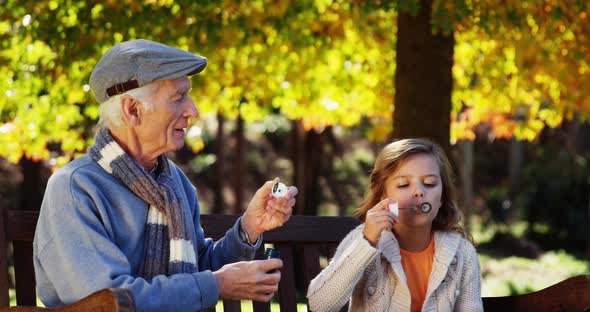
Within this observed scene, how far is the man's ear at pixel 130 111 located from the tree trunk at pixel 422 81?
3.69 m

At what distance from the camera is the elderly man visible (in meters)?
2.72

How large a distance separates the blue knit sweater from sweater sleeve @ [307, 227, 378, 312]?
2.38 feet

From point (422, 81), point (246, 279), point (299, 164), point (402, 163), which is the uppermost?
point (422, 81)

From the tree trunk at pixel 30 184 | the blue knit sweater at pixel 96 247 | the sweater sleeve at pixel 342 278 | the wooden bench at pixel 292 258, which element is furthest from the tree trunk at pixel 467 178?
the blue knit sweater at pixel 96 247

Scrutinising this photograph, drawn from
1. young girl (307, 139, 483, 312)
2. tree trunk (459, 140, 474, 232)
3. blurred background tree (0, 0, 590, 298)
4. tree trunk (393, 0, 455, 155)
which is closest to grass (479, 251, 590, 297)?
tree trunk (459, 140, 474, 232)

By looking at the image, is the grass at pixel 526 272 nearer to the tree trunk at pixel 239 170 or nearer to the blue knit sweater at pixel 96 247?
the tree trunk at pixel 239 170

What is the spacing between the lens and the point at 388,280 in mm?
3656

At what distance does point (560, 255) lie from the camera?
51.6 ft

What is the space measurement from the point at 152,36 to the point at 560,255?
10.5m

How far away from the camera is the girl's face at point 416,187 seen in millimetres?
3627

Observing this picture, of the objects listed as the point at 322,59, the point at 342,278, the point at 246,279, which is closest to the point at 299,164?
the point at 322,59

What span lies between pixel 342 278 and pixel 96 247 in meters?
1.02

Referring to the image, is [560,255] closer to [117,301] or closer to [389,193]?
[389,193]

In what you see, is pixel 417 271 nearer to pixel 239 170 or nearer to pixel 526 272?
pixel 526 272
